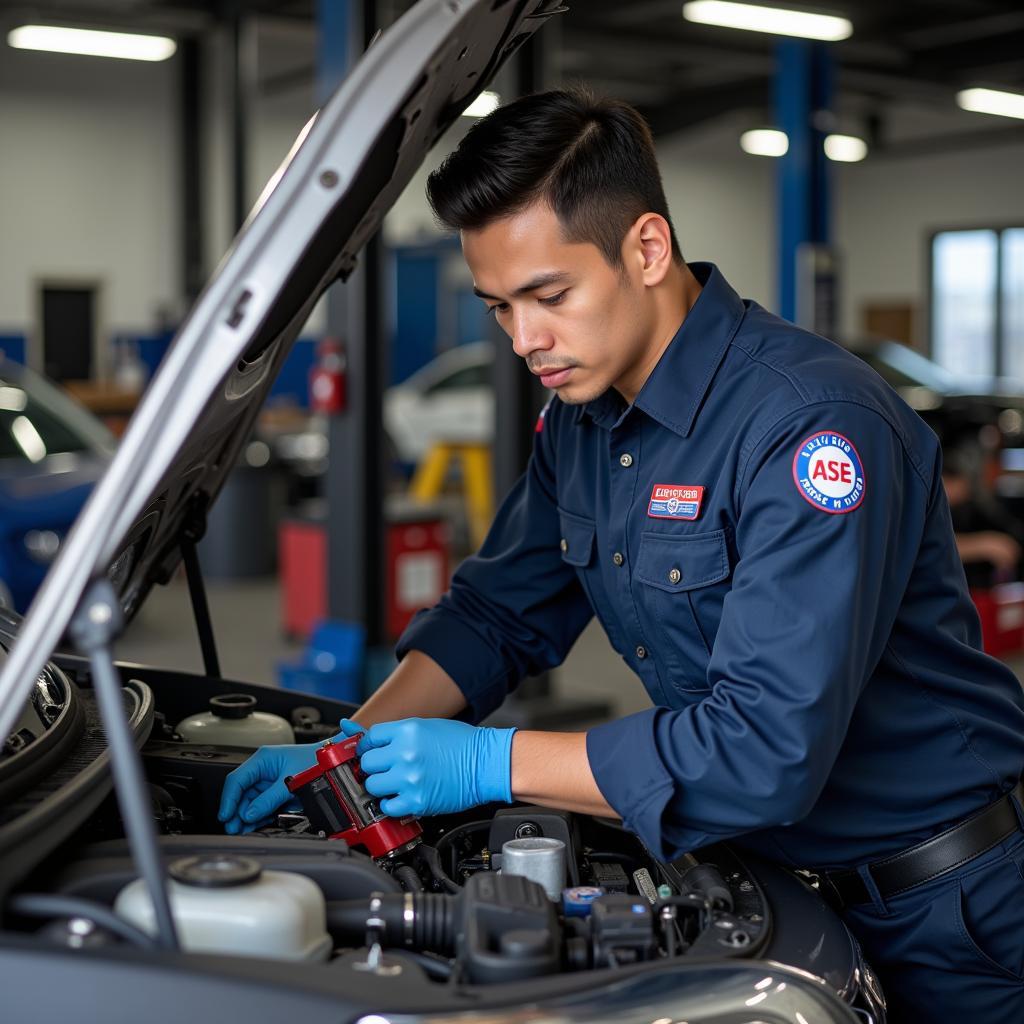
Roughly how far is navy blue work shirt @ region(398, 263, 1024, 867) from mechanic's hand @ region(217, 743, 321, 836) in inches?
12.4

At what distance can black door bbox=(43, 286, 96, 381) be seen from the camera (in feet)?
40.8

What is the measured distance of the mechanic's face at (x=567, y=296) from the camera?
4.83 ft

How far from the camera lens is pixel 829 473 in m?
1.32

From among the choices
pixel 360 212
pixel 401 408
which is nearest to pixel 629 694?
pixel 360 212

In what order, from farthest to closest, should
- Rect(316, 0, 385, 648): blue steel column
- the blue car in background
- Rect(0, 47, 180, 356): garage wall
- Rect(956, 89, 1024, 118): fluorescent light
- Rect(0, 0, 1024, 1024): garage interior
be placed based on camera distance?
Rect(0, 47, 180, 356): garage wall
Rect(956, 89, 1024, 118): fluorescent light
the blue car in background
Rect(0, 0, 1024, 1024): garage interior
Rect(316, 0, 385, 648): blue steel column

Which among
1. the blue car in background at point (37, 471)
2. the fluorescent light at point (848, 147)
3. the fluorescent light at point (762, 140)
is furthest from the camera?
the fluorescent light at point (848, 147)

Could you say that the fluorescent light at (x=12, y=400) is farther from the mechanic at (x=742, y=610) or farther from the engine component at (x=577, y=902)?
the engine component at (x=577, y=902)

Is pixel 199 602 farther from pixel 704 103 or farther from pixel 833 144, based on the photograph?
pixel 833 144

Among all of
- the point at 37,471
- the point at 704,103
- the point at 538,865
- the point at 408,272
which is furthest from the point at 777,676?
the point at 408,272

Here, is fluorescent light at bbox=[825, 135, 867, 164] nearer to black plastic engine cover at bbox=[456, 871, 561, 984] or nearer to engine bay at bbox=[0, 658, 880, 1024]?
engine bay at bbox=[0, 658, 880, 1024]

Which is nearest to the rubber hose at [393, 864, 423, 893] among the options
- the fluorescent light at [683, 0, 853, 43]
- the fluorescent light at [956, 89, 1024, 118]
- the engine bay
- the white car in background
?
the engine bay

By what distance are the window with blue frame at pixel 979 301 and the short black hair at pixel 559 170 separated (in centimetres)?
1463

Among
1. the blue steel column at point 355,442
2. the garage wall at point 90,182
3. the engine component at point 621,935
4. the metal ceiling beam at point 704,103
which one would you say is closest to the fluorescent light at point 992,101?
the metal ceiling beam at point 704,103

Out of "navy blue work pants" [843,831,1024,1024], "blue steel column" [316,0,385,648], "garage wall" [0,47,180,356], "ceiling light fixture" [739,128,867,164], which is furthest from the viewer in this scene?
"ceiling light fixture" [739,128,867,164]
